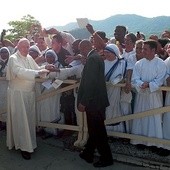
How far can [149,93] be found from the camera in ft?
19.2

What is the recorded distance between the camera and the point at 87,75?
17.5ft

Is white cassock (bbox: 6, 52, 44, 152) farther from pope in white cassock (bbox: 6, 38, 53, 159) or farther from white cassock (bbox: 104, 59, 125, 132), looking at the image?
white cassock (bbox: 104, 59, 125, 132)

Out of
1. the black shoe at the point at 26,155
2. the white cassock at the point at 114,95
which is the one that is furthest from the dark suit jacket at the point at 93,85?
the black shoe at the point at 26,155

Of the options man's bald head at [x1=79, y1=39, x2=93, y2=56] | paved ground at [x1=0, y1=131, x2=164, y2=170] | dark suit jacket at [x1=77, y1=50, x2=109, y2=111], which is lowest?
paved ground at [x1=0, y1=131, x2=164, y2=170]

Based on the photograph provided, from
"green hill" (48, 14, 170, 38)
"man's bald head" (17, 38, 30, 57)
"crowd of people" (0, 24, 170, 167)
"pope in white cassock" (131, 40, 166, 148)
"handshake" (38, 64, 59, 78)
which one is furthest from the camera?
"green hill" (48, 14, 170, 38)

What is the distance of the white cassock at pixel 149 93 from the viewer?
5.73m

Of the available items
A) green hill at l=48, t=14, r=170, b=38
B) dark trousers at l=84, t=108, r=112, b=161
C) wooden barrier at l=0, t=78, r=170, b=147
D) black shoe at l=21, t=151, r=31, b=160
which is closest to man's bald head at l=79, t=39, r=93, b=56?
wooden barrier at l=0, t=78, r=170, b=147

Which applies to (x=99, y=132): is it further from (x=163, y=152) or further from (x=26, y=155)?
(x=26, y=155)

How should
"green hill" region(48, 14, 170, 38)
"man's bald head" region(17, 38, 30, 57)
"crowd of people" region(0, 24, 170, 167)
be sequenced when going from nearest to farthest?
"crowd of people" region(0, 24, 170, 167), "man's bald head" region(17, 38, 30, 57), "green hill" region(48, 14, 170, 38)

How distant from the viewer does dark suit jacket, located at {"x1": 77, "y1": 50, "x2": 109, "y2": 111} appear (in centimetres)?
529

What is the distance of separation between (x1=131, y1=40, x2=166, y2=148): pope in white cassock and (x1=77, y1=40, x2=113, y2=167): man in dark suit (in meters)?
0.73

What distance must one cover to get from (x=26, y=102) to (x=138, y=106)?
1938 millimetres

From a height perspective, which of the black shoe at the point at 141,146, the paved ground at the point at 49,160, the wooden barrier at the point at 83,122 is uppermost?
the wooden barrier at the point at 83,122

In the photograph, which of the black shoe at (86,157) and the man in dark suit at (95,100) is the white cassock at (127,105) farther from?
the black shoe at (86,157)
